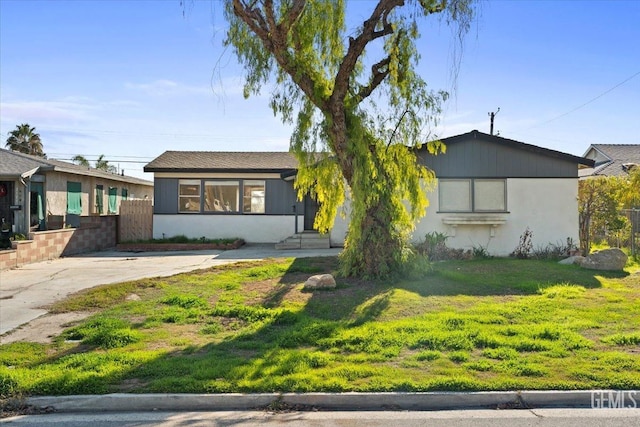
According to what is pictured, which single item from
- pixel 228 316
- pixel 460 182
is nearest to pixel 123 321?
pixel 228 316

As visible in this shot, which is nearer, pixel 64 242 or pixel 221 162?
pixel 64 242

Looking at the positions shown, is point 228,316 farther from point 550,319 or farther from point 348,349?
point 550,319

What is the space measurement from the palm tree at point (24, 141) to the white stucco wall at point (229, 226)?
32.3 meters

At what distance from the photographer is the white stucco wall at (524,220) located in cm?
1459

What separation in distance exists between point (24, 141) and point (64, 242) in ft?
115

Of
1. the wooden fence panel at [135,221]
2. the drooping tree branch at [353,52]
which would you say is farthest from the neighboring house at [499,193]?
the wooden fence panel at [135,221]

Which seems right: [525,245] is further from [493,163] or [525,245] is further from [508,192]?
[493,163]

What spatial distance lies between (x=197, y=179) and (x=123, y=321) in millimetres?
13506

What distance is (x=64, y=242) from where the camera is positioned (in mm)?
16516

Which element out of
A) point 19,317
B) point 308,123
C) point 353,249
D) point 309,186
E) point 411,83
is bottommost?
point 19,317

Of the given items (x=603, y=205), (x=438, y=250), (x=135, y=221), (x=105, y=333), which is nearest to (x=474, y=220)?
(x=438, y=250)

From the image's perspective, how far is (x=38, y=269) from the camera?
524 inches

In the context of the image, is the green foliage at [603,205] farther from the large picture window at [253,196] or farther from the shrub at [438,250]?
the large picture window at [253,196]

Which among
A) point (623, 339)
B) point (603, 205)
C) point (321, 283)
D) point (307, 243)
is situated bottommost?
point (623, 339)
